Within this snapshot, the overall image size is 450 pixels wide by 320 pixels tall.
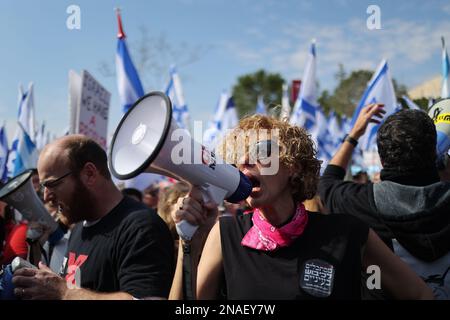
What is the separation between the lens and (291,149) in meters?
1.76

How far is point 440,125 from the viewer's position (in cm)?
248

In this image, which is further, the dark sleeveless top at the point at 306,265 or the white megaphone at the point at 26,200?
the white megaphone at the point at 26,200

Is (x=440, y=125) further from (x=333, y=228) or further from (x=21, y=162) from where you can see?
(x=21, y=162)

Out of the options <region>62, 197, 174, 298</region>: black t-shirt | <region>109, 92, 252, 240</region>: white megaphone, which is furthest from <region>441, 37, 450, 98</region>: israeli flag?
<region>109, 92, 252, 240</region>: white megaphone

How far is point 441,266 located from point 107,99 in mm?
4686

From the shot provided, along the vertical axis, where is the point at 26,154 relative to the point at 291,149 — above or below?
below

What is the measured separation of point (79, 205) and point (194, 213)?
1.02m

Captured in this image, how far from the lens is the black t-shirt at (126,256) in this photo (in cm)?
186

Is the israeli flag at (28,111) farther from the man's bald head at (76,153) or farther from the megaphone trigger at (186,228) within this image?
the megaphone trigger at (186,228)

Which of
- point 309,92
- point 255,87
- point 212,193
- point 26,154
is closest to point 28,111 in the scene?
point 26,154

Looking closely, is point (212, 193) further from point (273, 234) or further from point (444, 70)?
point (444, 70)

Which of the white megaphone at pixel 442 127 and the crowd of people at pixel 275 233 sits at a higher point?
the white megaphone at pixel 442 127

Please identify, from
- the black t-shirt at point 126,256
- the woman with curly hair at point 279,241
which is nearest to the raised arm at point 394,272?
the woman with curly hair at point 279,241

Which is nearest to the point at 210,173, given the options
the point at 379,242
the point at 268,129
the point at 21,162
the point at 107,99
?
the point at 268,129
